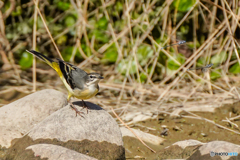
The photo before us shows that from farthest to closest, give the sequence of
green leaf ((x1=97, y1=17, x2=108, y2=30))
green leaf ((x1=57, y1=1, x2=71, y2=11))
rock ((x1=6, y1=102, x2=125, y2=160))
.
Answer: green leaf ((x1=57, y1=1, x2=71, y2=11))
green leaf ((x1=97, y1=17, x2=108, y2=30))
rock ((x1=6, y1=102, x2=125, y2=160))

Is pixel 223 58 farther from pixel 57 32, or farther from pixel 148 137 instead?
pixel 57 32

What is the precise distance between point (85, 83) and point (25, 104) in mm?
1110

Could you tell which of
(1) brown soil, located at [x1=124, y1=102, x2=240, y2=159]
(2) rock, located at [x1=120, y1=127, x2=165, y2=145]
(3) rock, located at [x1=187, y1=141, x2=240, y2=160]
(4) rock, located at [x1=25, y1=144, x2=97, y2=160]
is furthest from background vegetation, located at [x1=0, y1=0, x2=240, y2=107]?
(4) rock, located at [x1=25, y1=144, x2=97, y2=160]

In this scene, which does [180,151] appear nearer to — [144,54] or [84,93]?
[84,93]

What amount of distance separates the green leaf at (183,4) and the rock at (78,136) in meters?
3.65

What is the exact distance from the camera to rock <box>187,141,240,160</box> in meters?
3.55

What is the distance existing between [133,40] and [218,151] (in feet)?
13.8

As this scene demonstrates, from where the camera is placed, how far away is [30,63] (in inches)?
305

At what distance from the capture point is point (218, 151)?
142 inches

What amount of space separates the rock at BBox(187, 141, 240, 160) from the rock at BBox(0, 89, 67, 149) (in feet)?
7.34

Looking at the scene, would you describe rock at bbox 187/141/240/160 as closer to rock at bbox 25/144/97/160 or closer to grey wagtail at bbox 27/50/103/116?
rock at bbox 25/144/97/160

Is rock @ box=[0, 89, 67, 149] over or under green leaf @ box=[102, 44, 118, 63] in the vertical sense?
over

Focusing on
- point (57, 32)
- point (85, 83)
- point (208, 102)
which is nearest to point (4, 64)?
point (57, 32)

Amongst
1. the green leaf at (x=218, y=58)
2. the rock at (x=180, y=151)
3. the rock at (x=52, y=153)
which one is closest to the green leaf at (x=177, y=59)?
the green leaf at (x=218, y=58)
